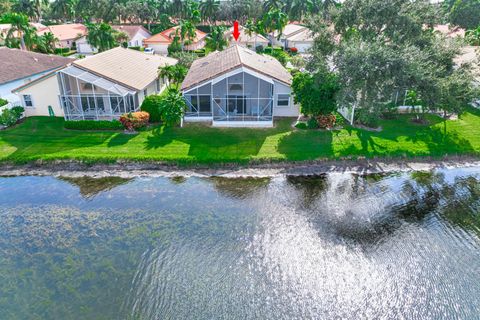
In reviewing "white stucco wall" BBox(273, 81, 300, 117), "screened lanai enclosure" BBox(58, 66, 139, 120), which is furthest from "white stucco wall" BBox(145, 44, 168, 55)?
"white stucco wall" BBox(273, 81, 300, 117)

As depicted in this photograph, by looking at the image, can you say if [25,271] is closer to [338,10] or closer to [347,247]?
[347,247]

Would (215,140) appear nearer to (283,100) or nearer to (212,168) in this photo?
(212,168)

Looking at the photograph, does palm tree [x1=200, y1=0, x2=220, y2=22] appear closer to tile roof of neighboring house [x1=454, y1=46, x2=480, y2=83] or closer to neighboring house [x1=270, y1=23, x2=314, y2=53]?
neighboring house [x1=270, y1=23, x2=314, y2=53]

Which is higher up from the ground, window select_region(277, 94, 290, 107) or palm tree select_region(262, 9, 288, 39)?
palm tree select_region(262, 9, 288, 39)

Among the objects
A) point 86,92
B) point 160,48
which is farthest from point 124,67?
point 160,48

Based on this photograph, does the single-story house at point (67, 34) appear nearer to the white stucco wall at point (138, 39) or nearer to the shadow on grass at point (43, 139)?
the white stucco wall at point (138, 39)
